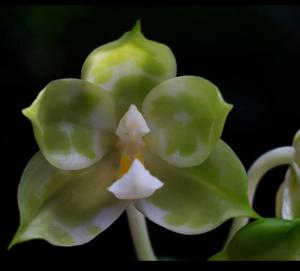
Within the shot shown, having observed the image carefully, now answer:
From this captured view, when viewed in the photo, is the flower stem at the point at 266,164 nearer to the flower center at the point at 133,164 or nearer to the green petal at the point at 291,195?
the green petal at the point at 291,195

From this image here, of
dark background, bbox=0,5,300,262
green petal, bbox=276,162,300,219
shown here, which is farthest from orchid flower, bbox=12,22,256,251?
dark background, bbox=0,5,300,262

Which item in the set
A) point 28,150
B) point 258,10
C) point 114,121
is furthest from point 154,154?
point 258,10

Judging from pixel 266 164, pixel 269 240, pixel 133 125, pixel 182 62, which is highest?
pixel 182 62

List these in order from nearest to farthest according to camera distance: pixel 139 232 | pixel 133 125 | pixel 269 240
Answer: pixel 269 240, pixel 133 125, pixel 139 232

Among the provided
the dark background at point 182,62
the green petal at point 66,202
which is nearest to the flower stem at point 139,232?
the green petal at point 66,202

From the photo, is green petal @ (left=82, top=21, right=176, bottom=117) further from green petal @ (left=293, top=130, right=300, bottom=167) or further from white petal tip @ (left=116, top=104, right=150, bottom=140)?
green petal @ (left=293, top=130, right=300, bottom=167)

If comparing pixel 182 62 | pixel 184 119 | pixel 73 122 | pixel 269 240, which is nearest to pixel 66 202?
pixel 73 122

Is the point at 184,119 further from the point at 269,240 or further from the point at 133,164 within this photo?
the point at 269,240
